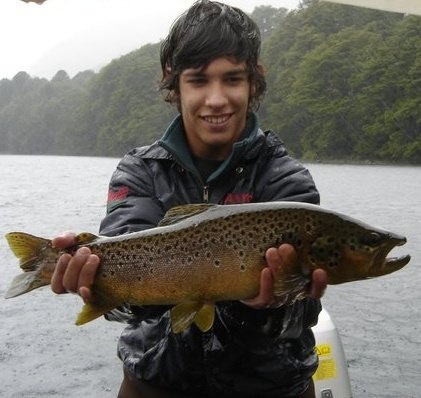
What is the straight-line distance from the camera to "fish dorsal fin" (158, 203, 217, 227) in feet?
9.92

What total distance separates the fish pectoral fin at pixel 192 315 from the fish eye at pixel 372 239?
74cm

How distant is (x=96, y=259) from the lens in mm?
2992

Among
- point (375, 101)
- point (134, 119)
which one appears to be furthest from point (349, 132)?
point (134, 119)

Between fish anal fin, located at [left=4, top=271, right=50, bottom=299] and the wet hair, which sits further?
the wet hair

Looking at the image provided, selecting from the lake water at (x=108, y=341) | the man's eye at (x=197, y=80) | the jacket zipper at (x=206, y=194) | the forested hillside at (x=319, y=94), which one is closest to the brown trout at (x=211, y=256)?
the jacket zipper at (x=206, y=194)

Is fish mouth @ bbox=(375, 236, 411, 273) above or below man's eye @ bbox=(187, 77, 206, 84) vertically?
below

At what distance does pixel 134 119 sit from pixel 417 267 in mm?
88534

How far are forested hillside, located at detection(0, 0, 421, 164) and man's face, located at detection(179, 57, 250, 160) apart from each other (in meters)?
46.1

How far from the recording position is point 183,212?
304 cm

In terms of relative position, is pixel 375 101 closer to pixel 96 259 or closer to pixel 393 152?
pixel 393 152

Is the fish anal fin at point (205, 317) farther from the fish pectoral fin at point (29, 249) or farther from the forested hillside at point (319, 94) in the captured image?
the forested hillside at point (319, 94)

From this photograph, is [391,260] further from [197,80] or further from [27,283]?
[27,283]

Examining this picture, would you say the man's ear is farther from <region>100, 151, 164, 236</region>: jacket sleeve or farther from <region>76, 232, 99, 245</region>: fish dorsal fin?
<region>76, 232, 99, 245</region>: fish dorsal fin

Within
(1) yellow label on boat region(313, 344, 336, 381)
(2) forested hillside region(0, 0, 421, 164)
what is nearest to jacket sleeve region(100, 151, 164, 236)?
(1) yellow label on boat region(313, 344, 336, 381)
